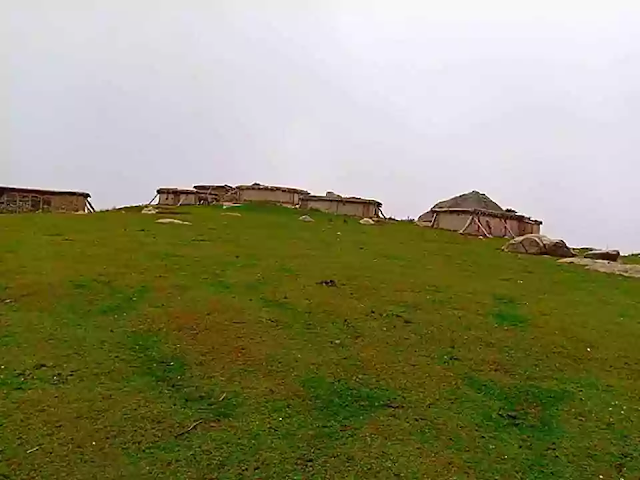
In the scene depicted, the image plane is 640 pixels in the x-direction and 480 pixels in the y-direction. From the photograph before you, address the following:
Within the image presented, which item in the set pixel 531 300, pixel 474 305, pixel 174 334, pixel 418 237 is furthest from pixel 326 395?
pixel 418 237

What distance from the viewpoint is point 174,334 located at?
8539 mm

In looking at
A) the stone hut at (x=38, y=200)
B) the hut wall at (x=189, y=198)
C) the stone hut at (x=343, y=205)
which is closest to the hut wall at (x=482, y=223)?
the stone hut at (x=343, y=205)

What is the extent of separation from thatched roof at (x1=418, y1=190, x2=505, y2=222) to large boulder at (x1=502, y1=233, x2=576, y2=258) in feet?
39.8

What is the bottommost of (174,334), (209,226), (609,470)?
(609,470)

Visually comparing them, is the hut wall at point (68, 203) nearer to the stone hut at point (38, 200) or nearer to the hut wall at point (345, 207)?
the stone hut at point (38, 200)

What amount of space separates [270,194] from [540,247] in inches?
564

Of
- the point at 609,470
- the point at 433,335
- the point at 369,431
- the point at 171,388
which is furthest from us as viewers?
the point at 433,335

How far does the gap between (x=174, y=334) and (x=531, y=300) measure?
6.54 m

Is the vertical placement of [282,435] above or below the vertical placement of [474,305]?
below

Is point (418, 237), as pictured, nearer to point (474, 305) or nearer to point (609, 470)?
point (474, 305)

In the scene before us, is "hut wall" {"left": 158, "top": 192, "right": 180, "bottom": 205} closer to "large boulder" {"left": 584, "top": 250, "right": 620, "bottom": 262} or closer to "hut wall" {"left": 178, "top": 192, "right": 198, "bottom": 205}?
"hut wall" {"left": 178, "top": 192, "right": 198, "bottom": 205}

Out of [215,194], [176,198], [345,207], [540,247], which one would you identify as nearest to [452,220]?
[345,207]

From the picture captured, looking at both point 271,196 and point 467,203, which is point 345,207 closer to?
point 271,196

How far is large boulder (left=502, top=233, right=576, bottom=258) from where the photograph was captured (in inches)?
740
